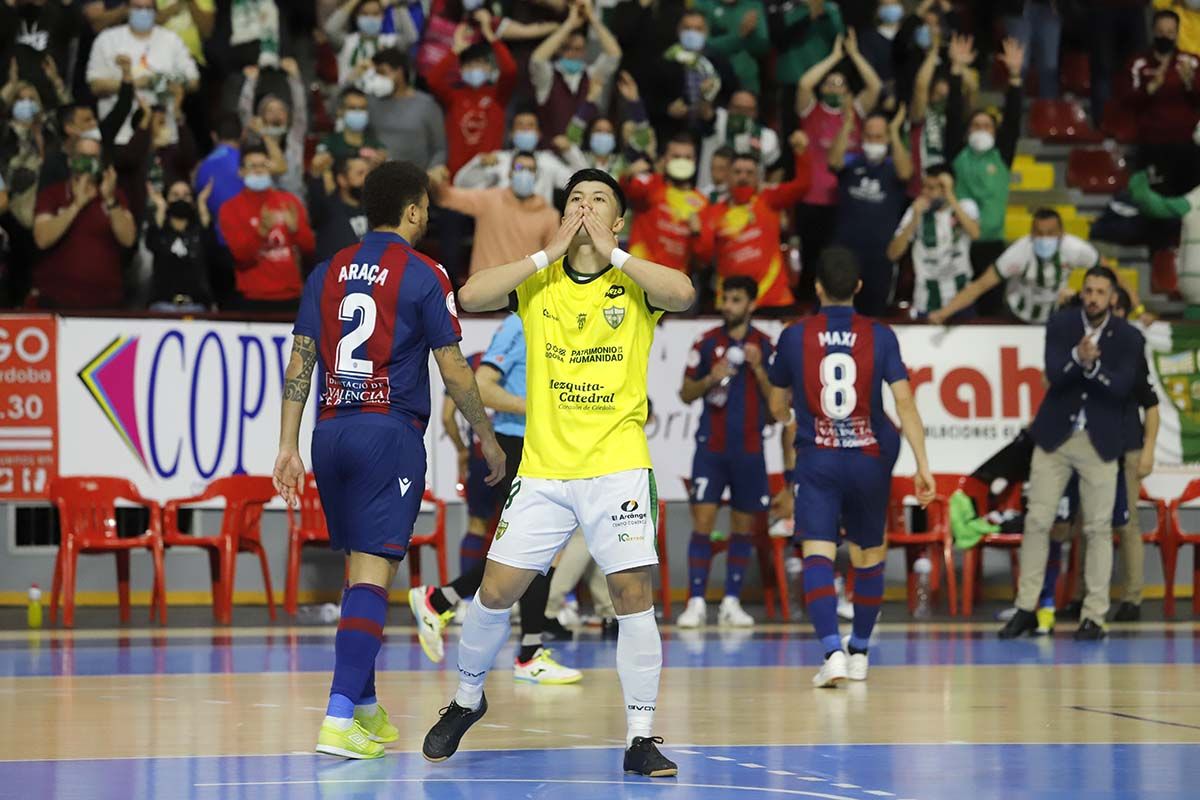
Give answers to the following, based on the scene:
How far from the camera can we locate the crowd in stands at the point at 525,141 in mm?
16625

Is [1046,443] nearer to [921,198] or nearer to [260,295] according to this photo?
[921,198]

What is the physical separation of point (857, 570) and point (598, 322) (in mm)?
3855

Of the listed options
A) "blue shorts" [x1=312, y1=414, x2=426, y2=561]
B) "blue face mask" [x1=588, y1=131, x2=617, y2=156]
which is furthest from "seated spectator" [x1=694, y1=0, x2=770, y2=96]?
"blue shorts" [x1=312, y1=414, x2=426, y2=561]

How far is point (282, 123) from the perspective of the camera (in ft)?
56.4

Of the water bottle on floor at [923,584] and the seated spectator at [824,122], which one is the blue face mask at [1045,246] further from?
the water bottle on floor at [923,584]

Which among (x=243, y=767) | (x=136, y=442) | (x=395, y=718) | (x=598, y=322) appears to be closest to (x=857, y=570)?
(x=395, y=718)

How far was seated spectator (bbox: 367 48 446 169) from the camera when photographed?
17.8m

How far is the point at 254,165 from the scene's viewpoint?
16672 mm

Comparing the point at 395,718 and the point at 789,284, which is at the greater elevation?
the point at 789,284

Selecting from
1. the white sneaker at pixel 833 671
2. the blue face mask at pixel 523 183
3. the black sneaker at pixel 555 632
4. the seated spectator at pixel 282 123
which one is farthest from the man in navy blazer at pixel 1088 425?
the seated spectator at pixel 282 123

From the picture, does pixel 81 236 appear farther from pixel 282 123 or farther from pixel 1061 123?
pixel 1061 123

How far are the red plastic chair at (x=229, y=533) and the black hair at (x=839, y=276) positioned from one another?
6.21m

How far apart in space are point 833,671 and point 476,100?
9.36 m

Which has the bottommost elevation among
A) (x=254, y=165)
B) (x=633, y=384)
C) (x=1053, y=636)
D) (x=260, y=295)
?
(x=1053, y=636)
